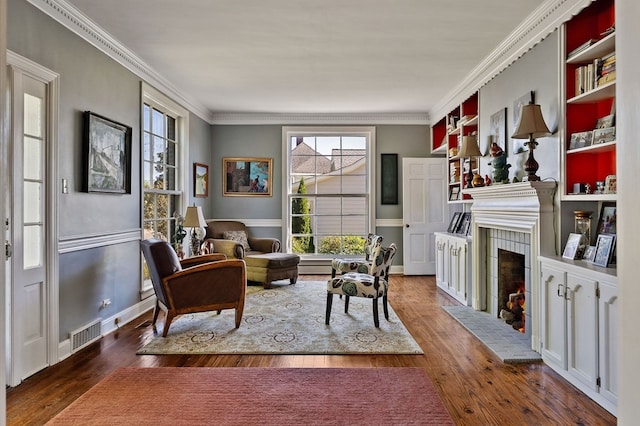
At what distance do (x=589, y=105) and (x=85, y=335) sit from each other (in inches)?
169

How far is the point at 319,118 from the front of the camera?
695cm

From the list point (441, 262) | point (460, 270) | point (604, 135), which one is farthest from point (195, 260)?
point (604, 135)

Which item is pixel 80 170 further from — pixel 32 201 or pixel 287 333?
pixel 287 333

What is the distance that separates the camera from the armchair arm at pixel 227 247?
5.63m

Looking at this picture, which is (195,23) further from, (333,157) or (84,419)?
(333,157)

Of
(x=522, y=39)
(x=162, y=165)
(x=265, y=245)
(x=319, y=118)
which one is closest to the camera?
(x=522, y=39)

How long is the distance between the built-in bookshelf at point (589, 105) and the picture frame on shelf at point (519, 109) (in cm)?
50

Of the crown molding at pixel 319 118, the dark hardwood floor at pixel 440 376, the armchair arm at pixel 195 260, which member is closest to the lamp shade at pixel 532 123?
the dark hardwood floor at pixel 440 376

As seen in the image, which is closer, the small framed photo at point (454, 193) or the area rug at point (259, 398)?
the area rug at point (259, 398)

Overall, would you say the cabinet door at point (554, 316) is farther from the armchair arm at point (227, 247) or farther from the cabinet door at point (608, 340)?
the armchair arm at point (227, 247)

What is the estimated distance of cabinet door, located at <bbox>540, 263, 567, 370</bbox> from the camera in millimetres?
2713

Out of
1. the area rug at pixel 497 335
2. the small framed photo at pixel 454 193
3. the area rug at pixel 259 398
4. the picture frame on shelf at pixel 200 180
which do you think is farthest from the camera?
the picture frame on shelf at pixel 200 180

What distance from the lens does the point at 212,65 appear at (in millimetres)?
4500

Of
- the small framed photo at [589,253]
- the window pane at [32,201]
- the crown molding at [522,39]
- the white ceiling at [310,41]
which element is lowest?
the small framed photo at [589,253]
